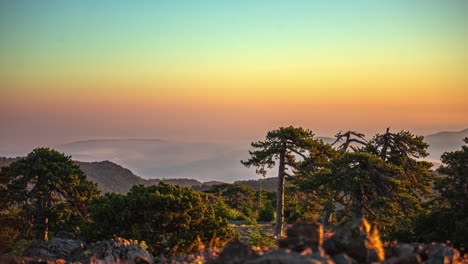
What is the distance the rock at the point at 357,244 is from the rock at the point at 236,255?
6.04 feet

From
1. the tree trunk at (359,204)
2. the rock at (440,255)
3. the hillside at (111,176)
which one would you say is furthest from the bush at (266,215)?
the hillside at (111,176)

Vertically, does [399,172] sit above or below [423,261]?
above

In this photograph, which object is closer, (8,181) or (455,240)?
(455,240)

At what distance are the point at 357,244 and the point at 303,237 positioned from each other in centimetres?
111

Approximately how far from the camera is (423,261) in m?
7.51

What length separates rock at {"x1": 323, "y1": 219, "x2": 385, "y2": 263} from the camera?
23.8ft

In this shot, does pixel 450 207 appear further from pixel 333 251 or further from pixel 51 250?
pixel 51 250

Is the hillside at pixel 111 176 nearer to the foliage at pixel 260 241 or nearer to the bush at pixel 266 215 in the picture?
the bush at pixel 266 215

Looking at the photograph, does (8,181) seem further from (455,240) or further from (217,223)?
(455,240)

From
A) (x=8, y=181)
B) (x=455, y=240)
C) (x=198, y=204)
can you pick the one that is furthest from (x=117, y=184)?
(x=455, y=240)

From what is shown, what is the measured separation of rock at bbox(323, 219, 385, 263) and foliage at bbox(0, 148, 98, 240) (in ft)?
57.0

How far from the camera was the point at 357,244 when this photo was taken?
7355 millimetres

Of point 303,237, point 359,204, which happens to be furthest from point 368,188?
point 303,237

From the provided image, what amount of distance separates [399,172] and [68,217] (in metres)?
19.3
